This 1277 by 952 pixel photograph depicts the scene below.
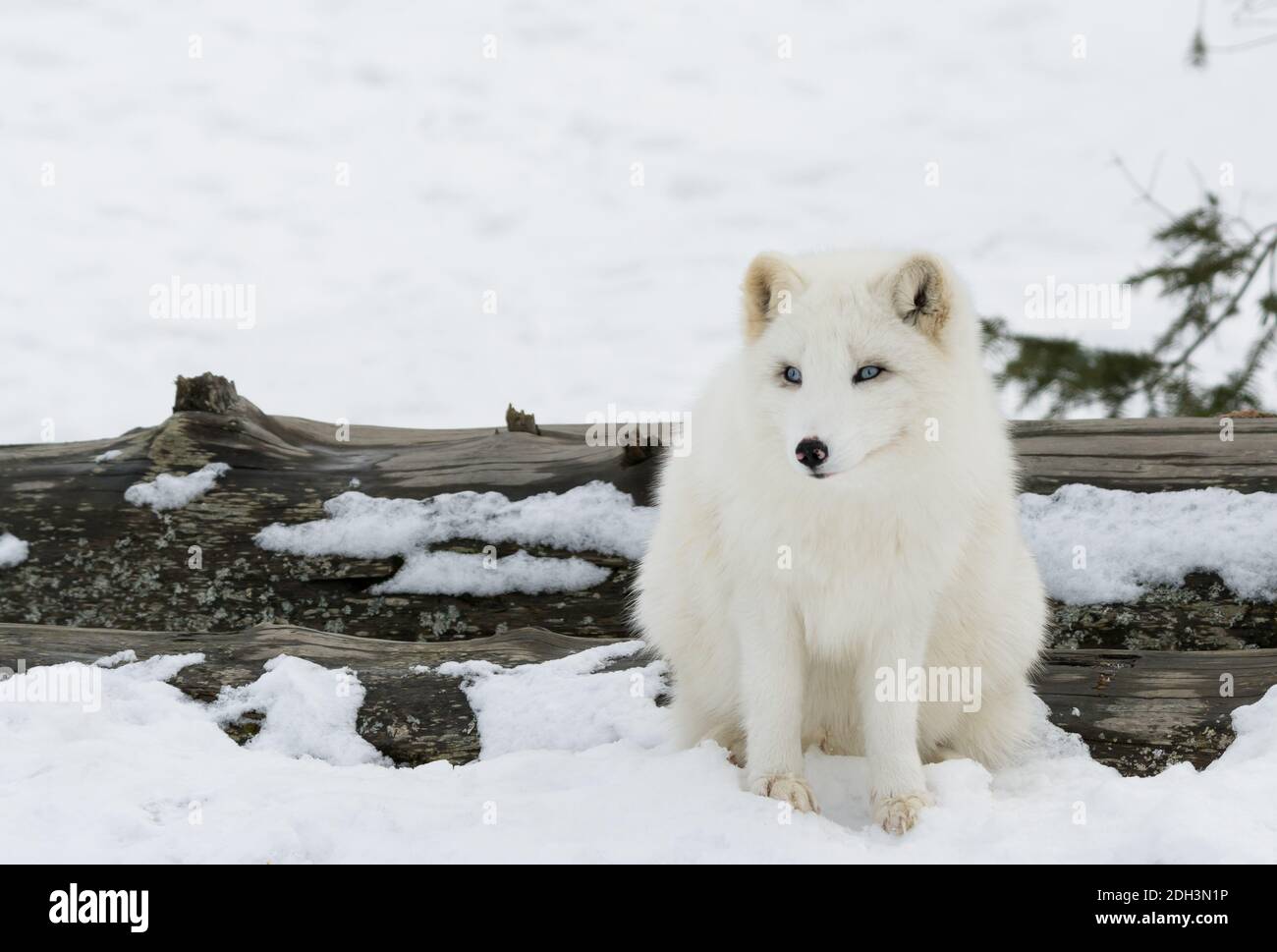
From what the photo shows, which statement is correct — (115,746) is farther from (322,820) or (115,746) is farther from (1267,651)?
(1267,651)

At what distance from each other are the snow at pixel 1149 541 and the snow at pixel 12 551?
5.49 metres

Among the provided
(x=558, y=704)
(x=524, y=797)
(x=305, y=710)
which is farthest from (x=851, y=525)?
(x=305, y=710)

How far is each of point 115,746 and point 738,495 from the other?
7.41 feet

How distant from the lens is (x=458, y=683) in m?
4.50

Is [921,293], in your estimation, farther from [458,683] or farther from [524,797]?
[458,683]

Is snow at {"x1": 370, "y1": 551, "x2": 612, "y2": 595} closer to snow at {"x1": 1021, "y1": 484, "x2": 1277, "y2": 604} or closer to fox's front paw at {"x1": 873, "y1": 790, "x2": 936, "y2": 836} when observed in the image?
snow at {"x1": 1021, "y1": 484, "x2": 1277, "y2": 604}

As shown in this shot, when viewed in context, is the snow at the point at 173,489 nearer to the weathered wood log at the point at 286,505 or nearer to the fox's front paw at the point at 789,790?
the weathered wood log at the point at 286,505

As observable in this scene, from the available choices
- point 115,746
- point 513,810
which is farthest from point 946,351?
point 115,746

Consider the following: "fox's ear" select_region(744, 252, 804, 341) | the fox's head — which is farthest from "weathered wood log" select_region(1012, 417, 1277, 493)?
"fox's ear" select_region(744, 252, 804, 341)

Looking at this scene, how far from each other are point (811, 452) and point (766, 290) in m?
0.65

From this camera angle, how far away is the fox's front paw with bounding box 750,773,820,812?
338 cm

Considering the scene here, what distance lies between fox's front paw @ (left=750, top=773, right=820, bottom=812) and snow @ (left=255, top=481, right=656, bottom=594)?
2.57 meters

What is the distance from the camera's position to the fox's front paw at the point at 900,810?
11.0 ft

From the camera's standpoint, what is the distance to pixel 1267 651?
4.59m
